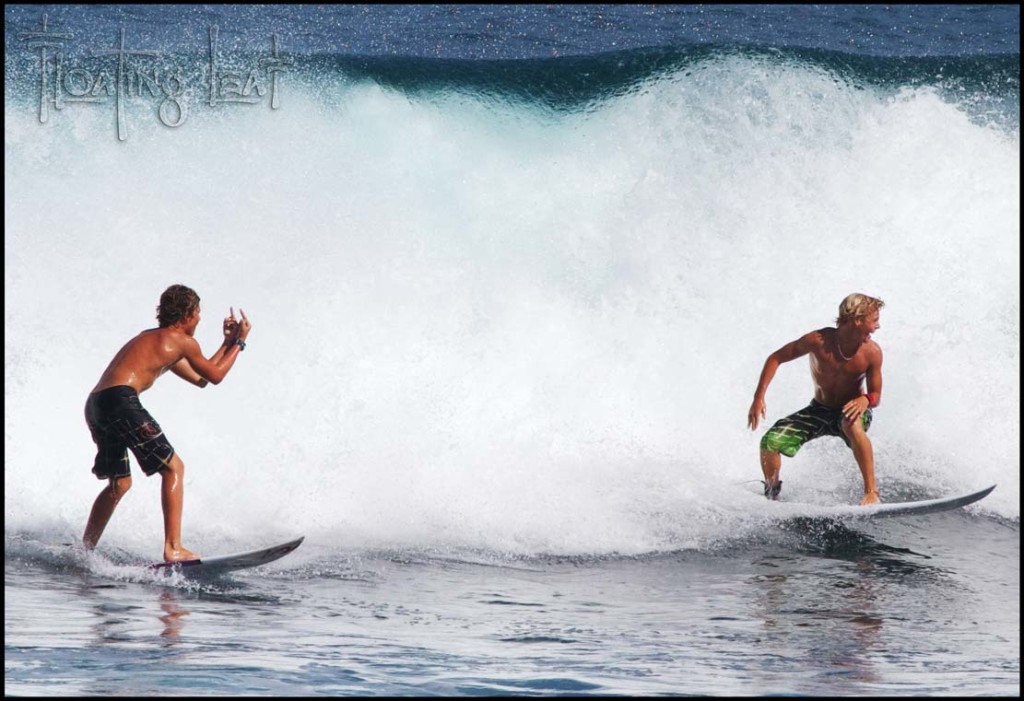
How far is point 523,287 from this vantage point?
990cm

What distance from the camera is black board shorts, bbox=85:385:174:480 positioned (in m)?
6.09

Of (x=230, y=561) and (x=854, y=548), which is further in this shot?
(x=854, y=548)

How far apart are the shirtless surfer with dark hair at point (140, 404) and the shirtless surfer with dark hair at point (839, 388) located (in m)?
2.92

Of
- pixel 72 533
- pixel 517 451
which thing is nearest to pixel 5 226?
pixel 72 533

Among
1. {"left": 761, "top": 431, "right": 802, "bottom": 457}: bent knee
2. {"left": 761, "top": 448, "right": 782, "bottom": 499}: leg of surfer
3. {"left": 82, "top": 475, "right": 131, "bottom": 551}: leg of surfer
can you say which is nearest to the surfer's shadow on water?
{"left": 761, "top": 448, "right": 782, "bottom": 499}: leg of surfer

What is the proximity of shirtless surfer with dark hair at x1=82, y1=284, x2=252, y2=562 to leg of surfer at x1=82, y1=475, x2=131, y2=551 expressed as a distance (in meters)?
0.07

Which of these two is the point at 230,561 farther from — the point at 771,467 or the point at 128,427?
the point at 771,467

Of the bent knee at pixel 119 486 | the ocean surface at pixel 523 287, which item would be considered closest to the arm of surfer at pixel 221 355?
the bent knee at pixel 119 486

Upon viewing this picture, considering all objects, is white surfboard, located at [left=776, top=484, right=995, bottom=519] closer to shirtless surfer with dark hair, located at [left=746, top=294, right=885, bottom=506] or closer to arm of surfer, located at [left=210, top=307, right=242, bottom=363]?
shirtless surfer with dark hair, located at [left=746, top=294, right=885, bottom=506]

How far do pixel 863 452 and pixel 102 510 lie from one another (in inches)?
159

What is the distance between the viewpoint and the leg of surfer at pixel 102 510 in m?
6.25

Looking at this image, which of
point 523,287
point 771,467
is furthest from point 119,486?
point 523,287

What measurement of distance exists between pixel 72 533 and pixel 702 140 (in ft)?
18.7

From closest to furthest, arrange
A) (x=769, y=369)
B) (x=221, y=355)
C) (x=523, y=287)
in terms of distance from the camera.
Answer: (x=221, y=355)
(x=769, y=369)
(x=523, y=287)
